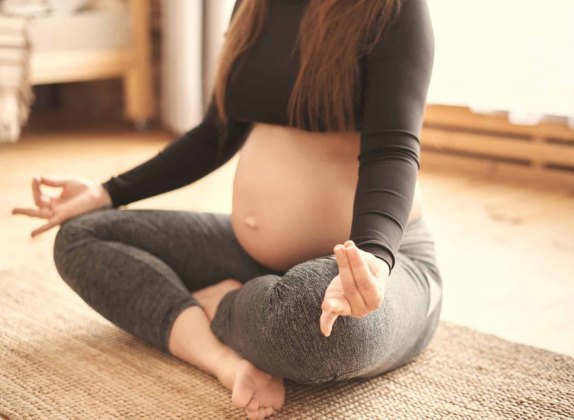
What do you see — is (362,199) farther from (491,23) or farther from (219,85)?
A: (491,23)

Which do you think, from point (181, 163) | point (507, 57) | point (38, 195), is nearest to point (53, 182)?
point (38, 195)

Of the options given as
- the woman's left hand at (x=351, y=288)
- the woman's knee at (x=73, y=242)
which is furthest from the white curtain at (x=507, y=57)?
the woman's left hand at (x=351, y=288)

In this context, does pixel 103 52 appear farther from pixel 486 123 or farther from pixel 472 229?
pixel 472 229

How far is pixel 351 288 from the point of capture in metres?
0.69

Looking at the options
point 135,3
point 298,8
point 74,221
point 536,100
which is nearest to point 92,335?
point 74,221

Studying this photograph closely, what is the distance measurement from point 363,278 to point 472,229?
1.20 meters

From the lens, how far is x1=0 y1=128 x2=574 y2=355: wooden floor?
50.6 inches

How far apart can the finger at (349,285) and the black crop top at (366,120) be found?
84mm

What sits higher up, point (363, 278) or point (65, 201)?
point (363, 278)

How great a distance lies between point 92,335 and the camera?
112 cm

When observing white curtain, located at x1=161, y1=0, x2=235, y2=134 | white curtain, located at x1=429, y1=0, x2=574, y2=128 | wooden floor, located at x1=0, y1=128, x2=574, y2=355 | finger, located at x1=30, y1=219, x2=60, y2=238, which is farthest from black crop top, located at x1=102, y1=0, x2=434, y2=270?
white curtain, located at x1=161, y1=0, x2=235, y2=134

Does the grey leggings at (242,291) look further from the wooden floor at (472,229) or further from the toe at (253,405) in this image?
the wooden floor at (472,229)

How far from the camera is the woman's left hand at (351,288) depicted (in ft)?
2.22

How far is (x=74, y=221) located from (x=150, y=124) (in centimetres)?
217
